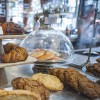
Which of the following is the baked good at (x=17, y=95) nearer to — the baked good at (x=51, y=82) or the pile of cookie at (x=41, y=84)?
the pile of cookie at (x=41, y=84)

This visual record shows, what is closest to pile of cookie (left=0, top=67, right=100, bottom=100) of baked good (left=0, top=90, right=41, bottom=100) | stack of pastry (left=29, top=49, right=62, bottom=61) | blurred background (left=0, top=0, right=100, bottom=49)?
baked good (left=0, top=90, right=41, bottom=100)

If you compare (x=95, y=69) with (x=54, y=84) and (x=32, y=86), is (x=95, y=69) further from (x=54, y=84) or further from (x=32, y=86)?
(x=32, y=86)

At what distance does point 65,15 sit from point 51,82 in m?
3.40

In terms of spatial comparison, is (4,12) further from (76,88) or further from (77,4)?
(76,88)

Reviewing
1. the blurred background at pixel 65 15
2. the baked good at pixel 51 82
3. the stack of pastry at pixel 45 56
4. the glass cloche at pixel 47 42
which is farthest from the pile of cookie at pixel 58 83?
the blurred background at pixel 65 15

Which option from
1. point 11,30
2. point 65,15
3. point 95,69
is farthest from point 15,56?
point 65,15

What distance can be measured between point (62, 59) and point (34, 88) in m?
0.43

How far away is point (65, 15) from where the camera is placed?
417cm

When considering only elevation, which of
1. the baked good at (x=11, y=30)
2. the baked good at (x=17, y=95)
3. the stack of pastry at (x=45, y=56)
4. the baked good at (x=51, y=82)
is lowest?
the baked good at (x=51, y=82)

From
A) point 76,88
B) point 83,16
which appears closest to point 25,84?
point 76,88

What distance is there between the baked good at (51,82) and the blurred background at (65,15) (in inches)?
98.1

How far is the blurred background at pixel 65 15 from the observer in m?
3.63

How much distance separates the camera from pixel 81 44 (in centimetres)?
410

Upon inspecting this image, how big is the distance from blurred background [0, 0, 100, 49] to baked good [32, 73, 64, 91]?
2492mm
